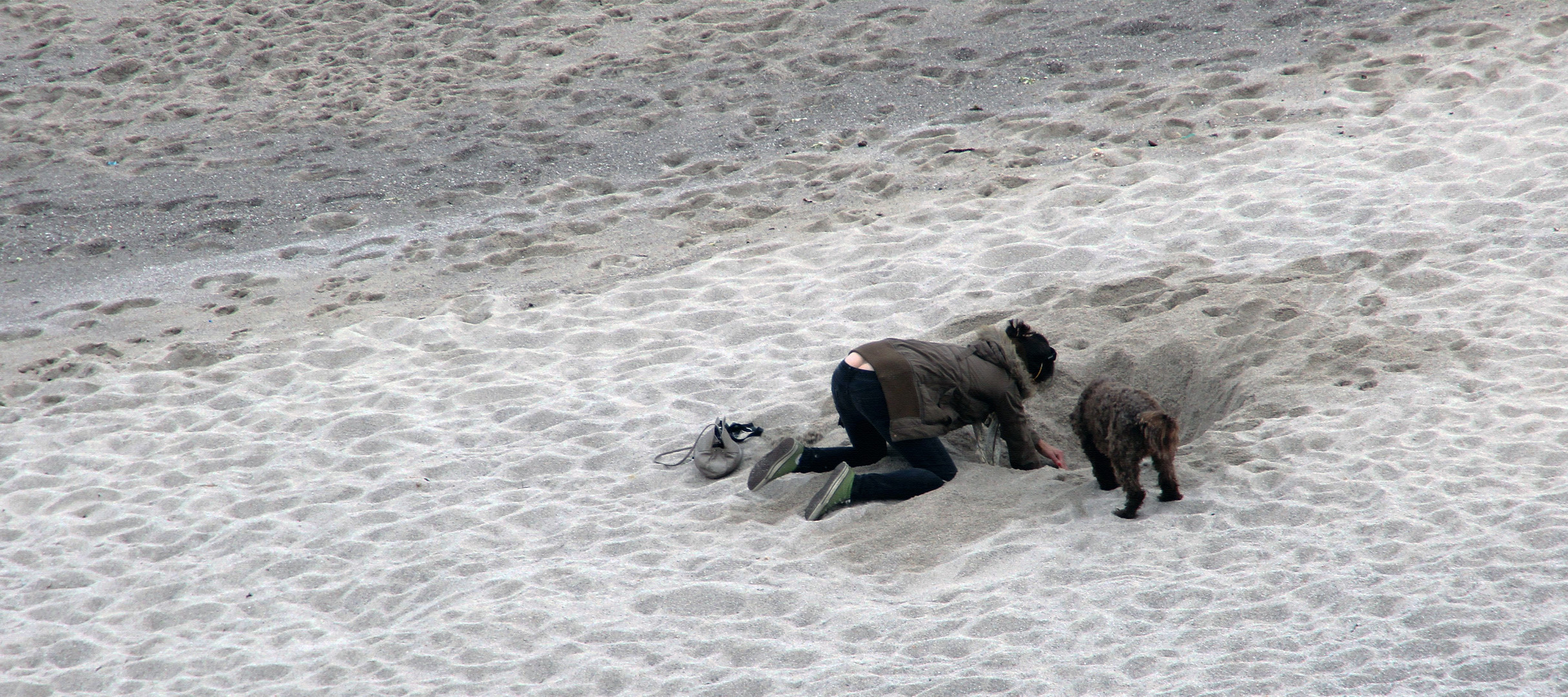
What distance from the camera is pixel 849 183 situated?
27.8 feet

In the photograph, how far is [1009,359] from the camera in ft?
15.8

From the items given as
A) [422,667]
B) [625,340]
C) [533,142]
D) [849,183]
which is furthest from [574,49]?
[422,667]

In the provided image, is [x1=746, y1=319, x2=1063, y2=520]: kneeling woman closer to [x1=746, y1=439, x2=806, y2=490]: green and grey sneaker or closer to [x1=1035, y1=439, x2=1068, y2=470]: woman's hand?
[x1=1035, y1=439, x2=1068, y2=470]: woman's hand

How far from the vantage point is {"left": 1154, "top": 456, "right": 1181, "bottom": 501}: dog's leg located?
432 cm

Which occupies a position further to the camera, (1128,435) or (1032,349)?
(1032,349)

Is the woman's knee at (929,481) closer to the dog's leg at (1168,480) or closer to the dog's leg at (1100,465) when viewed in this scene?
the dog's leg at (1100,465)

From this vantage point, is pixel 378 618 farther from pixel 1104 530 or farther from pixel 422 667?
pixel 1104 530

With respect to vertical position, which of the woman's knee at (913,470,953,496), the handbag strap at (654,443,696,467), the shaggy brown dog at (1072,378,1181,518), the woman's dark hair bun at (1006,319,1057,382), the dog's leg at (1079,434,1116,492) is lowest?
the handbag strap at (654,443,696,467)

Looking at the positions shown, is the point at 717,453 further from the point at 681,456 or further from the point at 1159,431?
the point at 1159,431

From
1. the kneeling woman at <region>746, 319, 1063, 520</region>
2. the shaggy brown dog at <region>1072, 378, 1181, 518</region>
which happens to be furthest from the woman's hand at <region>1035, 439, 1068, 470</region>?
the shaggy brown dog at <region>1072, 378, 1181, 518</region>

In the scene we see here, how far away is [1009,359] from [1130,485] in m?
0.79

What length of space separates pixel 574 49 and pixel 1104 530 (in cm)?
827

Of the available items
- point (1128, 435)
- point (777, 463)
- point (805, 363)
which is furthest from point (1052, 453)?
point (805, 363)

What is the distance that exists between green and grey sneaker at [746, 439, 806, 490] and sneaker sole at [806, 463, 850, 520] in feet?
0.94
